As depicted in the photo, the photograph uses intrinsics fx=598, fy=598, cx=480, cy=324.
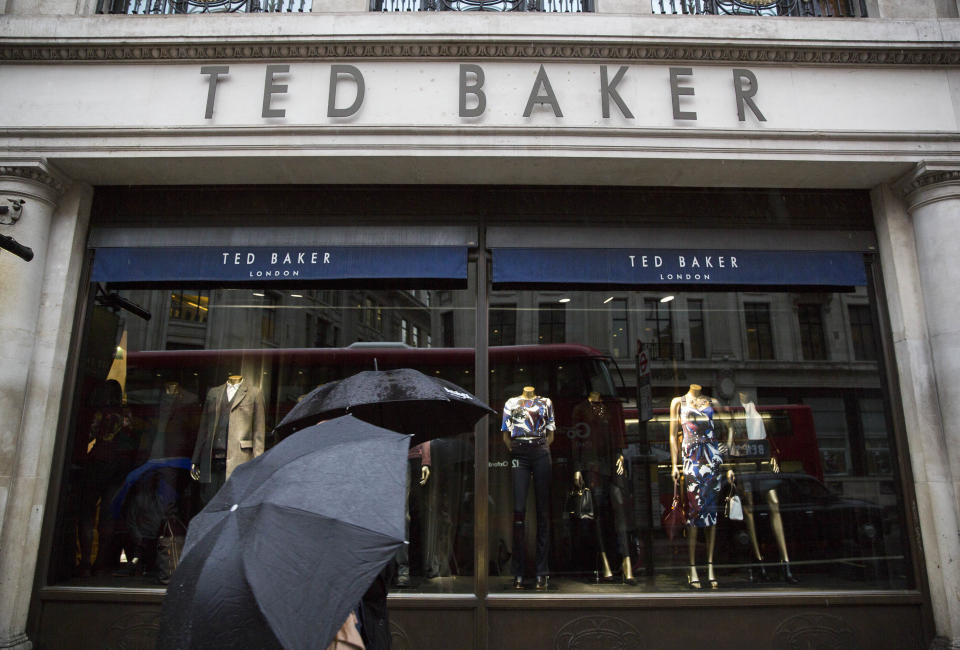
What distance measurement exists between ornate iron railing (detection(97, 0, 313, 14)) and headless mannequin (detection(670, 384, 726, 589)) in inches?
257

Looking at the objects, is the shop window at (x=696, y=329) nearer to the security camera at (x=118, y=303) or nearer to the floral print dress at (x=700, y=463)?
the floral print dress at (x=700, y=463)

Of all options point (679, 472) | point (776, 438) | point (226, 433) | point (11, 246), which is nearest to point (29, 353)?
point (11, 246)

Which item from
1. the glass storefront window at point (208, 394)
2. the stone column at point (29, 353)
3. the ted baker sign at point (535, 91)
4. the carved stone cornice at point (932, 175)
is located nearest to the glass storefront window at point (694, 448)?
the glass storefront window at point (208, 394)

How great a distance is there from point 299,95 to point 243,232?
1.65 m

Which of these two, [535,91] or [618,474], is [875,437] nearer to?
[618,474]

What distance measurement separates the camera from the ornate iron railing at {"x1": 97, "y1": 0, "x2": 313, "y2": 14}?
23.3 ft

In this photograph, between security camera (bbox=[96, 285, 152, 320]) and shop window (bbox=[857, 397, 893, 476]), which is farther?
security camera (bbox=[96, 285, 152, 320])

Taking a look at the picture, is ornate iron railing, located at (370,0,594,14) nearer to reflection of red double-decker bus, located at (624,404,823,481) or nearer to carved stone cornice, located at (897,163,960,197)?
carved stone cornice, located at (897,163,960,197)

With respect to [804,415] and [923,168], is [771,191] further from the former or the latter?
[804,415]

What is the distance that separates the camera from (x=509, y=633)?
18.9 feet

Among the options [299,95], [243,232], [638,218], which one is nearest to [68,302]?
[243,232]

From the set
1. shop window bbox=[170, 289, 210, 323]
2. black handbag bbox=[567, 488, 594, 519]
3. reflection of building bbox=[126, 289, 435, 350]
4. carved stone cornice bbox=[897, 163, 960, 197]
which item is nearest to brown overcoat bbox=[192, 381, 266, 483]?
reflection of building bbox=[126, 289, 435, 350]

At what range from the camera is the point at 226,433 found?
22.9 ft

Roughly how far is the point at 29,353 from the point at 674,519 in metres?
7.10
